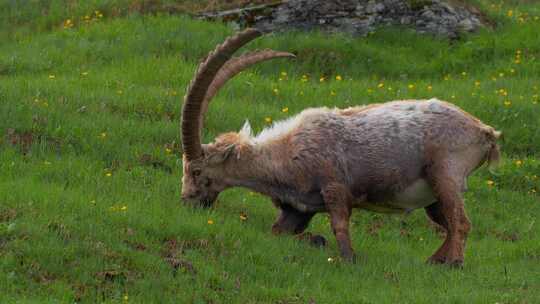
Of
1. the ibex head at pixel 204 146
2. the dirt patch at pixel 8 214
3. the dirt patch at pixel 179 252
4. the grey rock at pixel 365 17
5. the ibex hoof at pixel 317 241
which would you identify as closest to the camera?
the dirt patch at pixel 179 252

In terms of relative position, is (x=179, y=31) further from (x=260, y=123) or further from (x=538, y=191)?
(x=538, y=191)

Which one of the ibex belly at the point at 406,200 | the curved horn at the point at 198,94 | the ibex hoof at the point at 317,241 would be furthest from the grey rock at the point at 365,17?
the ibex hoof at the point at 317,241

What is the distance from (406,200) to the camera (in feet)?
37.8

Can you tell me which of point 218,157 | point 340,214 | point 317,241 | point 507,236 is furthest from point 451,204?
point 218,157

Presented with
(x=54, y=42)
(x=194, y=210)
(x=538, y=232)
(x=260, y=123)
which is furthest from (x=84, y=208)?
(x=54, y=42)

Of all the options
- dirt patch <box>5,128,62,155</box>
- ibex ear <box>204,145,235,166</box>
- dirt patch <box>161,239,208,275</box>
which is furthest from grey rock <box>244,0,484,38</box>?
dirt patch <box>161,239,208,275</box>

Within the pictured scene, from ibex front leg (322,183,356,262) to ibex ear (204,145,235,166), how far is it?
48.6 inches

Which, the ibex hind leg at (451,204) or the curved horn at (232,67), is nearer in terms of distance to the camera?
the ibex hind leg at (451,204)

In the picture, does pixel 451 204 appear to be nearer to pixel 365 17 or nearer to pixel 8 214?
pixel 8 214

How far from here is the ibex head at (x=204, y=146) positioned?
1119cm

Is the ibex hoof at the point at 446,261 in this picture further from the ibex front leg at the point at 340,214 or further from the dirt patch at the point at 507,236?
the dirt patch at the point at 507,236

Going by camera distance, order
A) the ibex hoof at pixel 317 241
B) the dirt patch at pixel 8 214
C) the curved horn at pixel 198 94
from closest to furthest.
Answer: the dirt patch at pixel 8 214 < the curved horn at pixel 198 94 < the ibex hoof at pixel 317 241

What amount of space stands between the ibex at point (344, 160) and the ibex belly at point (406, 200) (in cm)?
1

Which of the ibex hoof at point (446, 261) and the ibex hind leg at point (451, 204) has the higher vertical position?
the ibex hind leg at point (451, 204)
